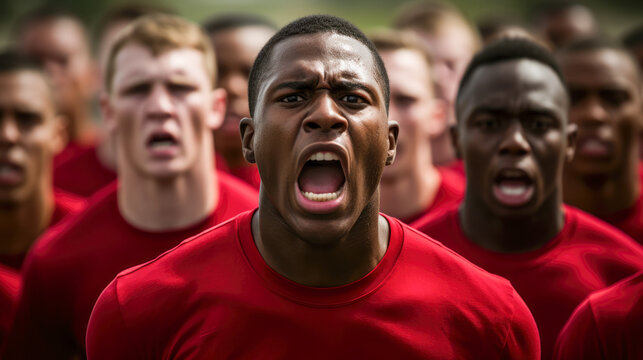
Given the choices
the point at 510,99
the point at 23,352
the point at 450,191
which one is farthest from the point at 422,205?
the point at 23,352

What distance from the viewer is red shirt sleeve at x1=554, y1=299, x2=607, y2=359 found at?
161 inches

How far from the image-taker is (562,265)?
5027 millimetres

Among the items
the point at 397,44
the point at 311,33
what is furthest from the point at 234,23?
the point at 311,33

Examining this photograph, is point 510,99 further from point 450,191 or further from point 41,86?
point 41,86

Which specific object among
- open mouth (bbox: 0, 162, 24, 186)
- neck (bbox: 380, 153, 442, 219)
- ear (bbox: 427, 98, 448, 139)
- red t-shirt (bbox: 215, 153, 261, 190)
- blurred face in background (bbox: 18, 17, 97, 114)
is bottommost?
blurred face in background (bbox: 18, 17, 97, 114)

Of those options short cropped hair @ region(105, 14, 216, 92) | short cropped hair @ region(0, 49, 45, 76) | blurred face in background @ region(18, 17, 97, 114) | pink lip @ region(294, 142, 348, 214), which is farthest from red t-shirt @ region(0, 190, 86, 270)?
blurred face in background @ region(18, 17, 97, 114)

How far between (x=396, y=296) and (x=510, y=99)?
187cm

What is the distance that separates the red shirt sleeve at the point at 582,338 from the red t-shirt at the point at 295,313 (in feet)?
0.95

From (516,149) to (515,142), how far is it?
4cm

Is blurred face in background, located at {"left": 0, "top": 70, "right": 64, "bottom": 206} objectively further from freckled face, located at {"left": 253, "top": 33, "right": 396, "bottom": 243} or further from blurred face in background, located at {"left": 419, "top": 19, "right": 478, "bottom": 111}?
blurred face in background, located at {"left": 419, "top": 19, "right": 478, "bottom": 111}

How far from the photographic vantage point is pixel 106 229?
559 centimetres

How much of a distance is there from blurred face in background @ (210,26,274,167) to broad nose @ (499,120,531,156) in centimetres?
358

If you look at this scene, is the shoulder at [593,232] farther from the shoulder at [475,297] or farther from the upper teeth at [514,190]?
A: the shoulder at [475,297]

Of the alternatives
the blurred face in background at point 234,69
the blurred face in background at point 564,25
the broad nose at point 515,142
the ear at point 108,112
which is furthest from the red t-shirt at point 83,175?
the blurred face in background at point 564,25
